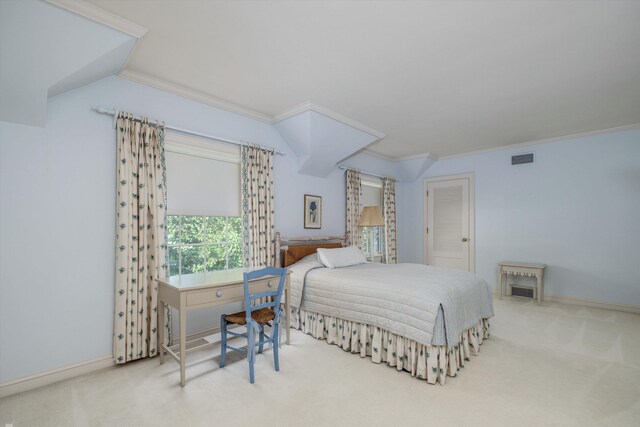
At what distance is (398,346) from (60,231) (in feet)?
9.69

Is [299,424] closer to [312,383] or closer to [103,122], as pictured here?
[312,383]

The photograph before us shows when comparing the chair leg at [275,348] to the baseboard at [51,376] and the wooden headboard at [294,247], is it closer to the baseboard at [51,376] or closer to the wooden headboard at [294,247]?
the wooden headboard at [294,247]

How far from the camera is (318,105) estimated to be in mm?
3523

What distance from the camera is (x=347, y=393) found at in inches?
88.4

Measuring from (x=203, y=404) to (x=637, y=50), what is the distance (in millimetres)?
4324

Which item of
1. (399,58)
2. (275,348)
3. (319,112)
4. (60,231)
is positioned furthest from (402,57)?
(60,231)

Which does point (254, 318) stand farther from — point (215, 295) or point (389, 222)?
point (389, 222)

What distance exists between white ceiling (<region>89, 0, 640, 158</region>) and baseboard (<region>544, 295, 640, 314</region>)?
8.65 ft

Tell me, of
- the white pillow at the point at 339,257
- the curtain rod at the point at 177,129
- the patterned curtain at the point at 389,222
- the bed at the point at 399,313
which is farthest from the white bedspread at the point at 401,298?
the patterned curtain at the point at 389,222

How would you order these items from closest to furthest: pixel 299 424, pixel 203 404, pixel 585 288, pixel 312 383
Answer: pixel 299 424 < pixel 203 404 < pixel 312 383 < pixel 585 288

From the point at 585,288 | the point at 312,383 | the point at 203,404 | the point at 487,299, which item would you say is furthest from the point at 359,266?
the point at 585,288

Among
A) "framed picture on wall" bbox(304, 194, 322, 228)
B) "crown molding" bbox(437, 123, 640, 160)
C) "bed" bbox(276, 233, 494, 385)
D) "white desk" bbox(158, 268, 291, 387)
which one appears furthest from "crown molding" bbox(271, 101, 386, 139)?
"crown molding" bbox(437, 123, 640, 160)

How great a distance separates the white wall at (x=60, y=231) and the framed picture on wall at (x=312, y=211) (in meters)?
2.24

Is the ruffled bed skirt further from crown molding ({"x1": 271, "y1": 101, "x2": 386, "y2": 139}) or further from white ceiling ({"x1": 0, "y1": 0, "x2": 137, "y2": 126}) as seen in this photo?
white ceiling ({"x1": 0, "y1": 0, "x2": 137, "y2": 126})
